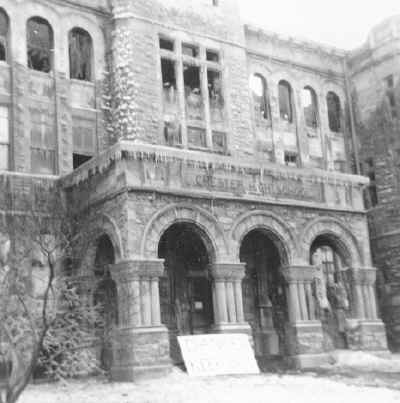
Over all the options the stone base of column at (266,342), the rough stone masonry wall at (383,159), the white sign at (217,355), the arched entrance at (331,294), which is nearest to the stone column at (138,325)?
the white sign at (217,355)

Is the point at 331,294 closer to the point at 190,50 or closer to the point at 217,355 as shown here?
the point at 217,355

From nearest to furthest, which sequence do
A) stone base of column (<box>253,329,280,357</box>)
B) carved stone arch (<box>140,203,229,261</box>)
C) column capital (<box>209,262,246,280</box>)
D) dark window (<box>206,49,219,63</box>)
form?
carved stone arch (<box>140,203,229,261</box>), column capital (<box>209,262,246,280</box>), stone base of column (<box>253,329,280,357</box>), dark window (<box>206,49,219,63</box>)

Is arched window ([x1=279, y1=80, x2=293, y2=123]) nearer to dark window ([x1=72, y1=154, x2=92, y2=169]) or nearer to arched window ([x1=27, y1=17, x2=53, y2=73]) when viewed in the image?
dark window ([x1=72, y1=154, x2=92, y2=169])

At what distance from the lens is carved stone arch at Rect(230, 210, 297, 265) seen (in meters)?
21.4

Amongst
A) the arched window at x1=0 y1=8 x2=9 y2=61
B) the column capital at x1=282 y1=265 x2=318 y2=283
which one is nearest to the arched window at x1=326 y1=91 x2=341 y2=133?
the column capital at x1=282 y1=265 x2=318 y2=283

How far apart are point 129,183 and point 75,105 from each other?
633 cm

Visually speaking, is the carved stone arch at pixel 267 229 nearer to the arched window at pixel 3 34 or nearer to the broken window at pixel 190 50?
the broken window at pixel 190 50

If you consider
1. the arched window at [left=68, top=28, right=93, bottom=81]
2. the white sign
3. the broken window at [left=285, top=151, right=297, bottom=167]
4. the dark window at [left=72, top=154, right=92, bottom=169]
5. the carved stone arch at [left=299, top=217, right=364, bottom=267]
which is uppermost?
the arched window at [left=68, top=28, right=93, bottom=81]

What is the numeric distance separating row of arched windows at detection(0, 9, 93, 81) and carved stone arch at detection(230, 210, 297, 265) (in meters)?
8.19

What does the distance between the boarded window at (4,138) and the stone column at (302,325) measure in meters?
9.67

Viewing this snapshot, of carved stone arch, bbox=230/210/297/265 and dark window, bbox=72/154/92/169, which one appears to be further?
dark window, bbox=72/154/92/169

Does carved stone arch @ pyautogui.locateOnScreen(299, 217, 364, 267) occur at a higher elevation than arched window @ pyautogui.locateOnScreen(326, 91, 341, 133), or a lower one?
lower

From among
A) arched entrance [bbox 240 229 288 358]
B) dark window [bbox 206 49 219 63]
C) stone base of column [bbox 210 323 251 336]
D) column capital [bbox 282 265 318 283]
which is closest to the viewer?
stone base of column [bbox 210 323 251 336]

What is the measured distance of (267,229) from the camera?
2219 cm
